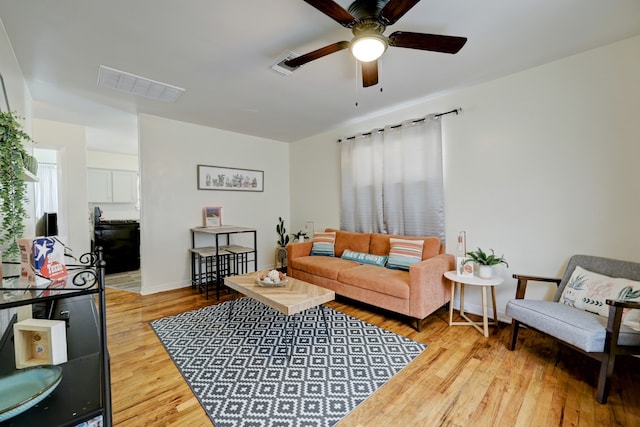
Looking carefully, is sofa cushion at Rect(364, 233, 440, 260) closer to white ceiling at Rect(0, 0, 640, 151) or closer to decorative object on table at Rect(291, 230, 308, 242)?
decorative object on table at Rect(291, 230, 308, 242)

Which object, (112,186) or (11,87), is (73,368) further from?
(112,186)

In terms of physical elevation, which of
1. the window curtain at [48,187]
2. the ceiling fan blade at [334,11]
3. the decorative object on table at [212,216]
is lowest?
the decorative object on table at [212,216]

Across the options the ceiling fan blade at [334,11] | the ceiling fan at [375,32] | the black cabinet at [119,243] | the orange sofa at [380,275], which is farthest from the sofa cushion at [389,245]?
the black cabinet at [119,243]

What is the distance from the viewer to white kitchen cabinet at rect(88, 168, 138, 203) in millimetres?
5609

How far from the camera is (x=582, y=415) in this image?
5.24 feet

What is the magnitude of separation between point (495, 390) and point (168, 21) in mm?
3313

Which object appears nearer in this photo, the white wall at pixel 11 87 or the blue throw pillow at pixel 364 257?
the white wall at pixel 11 87

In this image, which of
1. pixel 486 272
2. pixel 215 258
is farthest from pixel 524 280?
pixel 215 258

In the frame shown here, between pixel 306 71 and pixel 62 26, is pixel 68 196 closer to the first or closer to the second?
pixel 62 26

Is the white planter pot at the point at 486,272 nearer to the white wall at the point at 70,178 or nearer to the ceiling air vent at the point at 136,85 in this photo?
the ceiling air vent at the point at 136,85

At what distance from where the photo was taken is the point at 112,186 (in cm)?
586

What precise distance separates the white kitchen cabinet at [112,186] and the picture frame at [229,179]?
9.77 feet

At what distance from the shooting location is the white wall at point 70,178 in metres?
4.11

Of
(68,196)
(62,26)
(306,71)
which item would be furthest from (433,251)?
(68,196)
